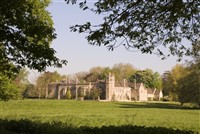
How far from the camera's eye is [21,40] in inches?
555

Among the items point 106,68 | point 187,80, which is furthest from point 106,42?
point 106,68

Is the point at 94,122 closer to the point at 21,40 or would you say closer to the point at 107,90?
the point at 21,40

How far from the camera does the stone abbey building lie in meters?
118

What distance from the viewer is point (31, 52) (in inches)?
572

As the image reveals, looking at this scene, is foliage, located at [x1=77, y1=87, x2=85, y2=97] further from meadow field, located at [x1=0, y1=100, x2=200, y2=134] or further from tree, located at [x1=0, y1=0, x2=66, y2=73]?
tree, located at [x1=0, y1=0, x2=66, y2=73]

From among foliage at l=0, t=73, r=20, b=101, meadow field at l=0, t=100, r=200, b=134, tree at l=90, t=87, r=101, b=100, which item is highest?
tree at l=90, t=87, r=101, b=100

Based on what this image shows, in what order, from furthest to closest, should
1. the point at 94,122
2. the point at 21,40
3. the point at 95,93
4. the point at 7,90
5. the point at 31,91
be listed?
1. the point at 31,91
2. the point at 95,93
3. the point at 94,122
4. the point at 7,90
5. the point at 21,40

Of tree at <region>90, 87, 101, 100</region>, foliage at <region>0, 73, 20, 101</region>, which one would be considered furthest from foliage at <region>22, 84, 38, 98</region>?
foliage at <region>0, 73, 20, 101</region>

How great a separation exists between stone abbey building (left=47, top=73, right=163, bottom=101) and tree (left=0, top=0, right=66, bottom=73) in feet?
326

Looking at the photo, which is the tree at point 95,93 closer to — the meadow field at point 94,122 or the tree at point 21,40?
the meadow field at point 94,122

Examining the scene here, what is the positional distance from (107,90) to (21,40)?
104m

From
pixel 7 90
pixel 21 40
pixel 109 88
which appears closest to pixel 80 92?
pixel 109 88

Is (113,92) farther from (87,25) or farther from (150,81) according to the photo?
(87,25)

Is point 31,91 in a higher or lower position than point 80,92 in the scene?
higher
